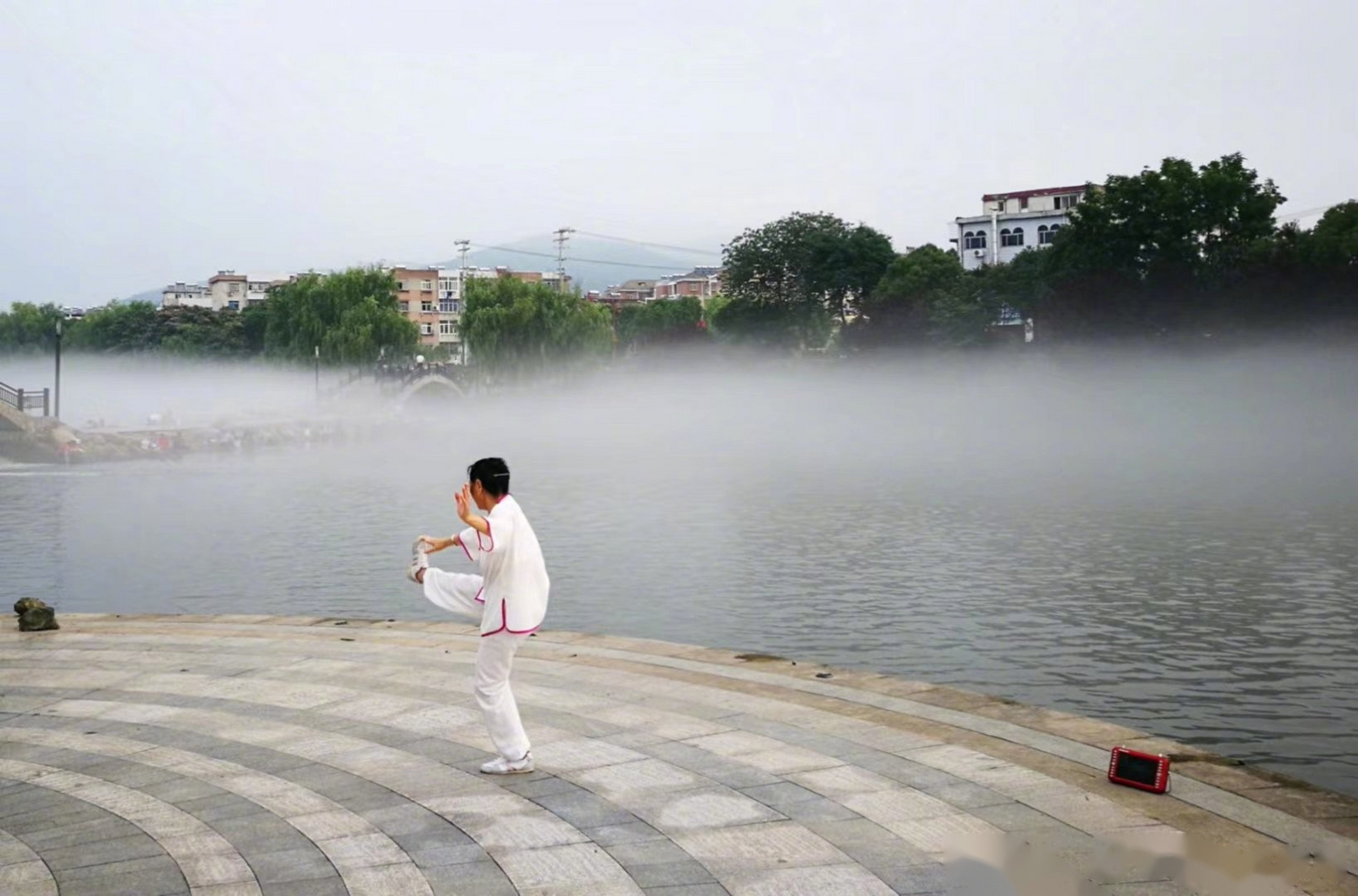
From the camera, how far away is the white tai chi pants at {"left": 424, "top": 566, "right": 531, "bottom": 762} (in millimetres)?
8219

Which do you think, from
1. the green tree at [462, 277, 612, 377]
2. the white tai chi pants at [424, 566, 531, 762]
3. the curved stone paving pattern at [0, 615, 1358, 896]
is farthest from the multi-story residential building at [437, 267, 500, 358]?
the white tai chi pants at [424, 566, 531, 762]

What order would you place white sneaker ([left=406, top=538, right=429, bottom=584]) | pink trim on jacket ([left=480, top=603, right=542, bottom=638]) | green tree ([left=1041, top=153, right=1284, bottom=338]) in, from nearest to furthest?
1. white sneaker ([left=406, top=538, right=429, bottom=584])
2. pink trim on jacket ([left=480, top=603, right=542, bottom=638])
3. green tree ([left=1041, top=153, right=1284, bottom=338])

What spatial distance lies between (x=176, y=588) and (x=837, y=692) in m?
17.0

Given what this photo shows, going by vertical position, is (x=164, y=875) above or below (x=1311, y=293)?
below

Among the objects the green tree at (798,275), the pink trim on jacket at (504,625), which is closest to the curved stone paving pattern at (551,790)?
the pink trim on jacket at (504,625)

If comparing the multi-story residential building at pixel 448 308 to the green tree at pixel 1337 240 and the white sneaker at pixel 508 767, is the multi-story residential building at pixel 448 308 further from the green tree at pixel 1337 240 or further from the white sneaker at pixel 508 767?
the white sneaker at pixel 508 767

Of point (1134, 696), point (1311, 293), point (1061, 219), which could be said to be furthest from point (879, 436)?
point (1061, 219)

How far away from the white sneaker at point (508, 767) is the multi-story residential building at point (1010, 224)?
122549 millimetres

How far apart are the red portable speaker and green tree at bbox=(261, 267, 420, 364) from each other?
92.5 metres

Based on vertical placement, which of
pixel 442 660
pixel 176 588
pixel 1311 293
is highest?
pixel 1311 293

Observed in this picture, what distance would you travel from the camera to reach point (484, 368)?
99.6m

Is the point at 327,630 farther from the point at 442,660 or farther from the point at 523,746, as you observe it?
the point at 523,746

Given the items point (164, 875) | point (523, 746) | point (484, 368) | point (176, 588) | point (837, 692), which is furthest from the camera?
point (484, 368)

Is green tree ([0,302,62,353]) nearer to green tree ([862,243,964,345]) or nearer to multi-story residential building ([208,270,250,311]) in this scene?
multi-story residential building ([208,270,250,311])
